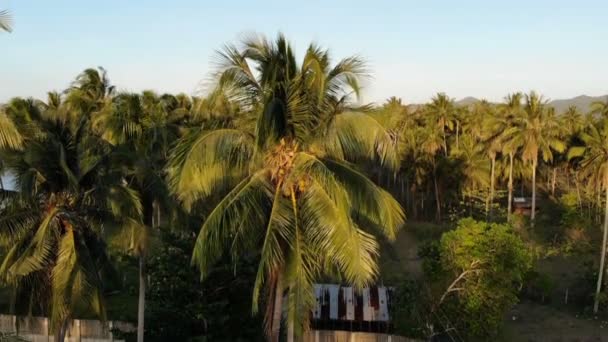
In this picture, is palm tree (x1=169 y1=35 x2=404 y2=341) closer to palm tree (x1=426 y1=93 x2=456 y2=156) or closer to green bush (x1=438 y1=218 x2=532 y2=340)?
green bush (x1=438 y1=218 x2=532 y2=340)

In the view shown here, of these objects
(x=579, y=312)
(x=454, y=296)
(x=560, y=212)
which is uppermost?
(x=560, y=212)

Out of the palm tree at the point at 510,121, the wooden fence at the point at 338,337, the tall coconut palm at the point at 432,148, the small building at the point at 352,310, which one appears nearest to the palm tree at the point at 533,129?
the palm tree at the point at 510,121

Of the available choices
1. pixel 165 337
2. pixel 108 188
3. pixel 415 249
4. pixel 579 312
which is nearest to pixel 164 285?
pixel 165 337

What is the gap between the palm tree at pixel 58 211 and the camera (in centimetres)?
1374

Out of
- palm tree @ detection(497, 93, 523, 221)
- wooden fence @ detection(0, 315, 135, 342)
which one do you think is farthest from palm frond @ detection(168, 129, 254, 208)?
palm tree @ detection(497, 93, 523, 221)

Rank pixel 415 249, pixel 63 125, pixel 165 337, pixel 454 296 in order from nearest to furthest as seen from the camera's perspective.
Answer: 1. pixel 63 125
2. pixel 165 337
3. pixel 454 296
4. pixel 415 249

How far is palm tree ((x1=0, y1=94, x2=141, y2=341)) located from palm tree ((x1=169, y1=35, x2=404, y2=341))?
4.47 metres

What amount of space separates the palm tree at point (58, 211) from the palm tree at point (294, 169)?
447 centimetres

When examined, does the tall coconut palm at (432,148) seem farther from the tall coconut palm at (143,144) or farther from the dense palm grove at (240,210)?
the dense palm grove at (240,210)

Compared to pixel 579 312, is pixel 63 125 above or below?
above

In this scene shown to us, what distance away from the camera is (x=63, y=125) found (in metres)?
14.7

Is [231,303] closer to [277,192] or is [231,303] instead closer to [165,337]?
[165,337]

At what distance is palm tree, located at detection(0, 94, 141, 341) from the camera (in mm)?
13742

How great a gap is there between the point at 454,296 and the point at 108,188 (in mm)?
13561
